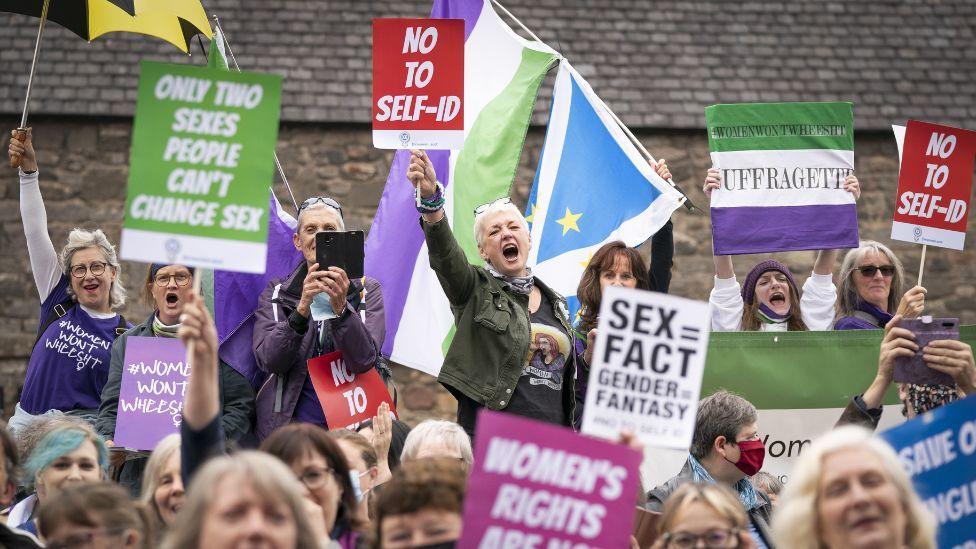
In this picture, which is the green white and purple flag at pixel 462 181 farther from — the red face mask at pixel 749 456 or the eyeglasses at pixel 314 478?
the eyeglasses at pixel 314 478

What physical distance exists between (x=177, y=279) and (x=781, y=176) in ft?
10.5

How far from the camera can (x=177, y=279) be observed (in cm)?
674

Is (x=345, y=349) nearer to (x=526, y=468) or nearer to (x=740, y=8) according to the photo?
(x=526, y=468)

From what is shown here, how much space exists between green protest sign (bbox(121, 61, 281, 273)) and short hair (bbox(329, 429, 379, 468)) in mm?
1229

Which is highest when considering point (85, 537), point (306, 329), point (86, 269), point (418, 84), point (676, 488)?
point (418, 84)

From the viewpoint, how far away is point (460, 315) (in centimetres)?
616

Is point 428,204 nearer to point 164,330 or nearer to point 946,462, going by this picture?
point 164,330

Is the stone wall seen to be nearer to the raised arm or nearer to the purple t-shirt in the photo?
the raised arm

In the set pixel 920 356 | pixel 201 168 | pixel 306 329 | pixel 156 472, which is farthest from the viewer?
pixel 306 329

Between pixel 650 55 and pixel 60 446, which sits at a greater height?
pixel 650 55

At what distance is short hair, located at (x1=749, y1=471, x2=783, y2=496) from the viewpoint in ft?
21.1

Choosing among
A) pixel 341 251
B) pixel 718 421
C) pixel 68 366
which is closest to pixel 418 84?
pixel 341 251

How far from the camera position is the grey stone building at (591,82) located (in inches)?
484

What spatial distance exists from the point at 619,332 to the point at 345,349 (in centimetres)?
217
